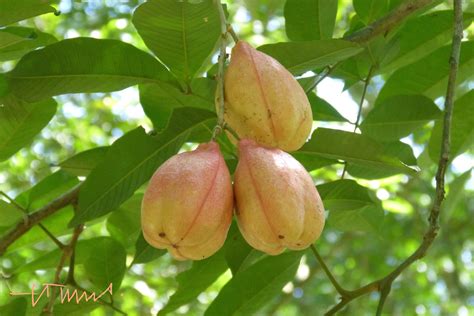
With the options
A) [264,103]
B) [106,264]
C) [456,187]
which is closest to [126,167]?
[264,103]

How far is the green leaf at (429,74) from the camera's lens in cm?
177

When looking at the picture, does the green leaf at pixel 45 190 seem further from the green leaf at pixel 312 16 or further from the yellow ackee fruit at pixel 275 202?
the yellow ackee fruit at pixel 275 202

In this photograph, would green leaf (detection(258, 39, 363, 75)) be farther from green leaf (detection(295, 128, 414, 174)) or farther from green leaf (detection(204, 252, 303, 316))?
green leaf (detection(204, 252, 303, 316))

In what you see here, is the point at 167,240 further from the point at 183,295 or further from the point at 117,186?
the point at 183,295

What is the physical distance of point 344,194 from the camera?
155 cm

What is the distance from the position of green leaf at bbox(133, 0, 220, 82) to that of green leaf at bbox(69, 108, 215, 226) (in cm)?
14

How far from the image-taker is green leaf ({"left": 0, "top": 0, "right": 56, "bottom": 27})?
4.68 feet

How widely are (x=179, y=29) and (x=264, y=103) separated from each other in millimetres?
293

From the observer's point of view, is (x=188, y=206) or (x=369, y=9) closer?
(x=188, y=206)

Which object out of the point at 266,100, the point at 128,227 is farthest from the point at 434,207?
the point at 128,227

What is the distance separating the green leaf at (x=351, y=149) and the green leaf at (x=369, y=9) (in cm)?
50

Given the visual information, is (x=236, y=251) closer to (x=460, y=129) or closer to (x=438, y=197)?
(x=438, y=197)

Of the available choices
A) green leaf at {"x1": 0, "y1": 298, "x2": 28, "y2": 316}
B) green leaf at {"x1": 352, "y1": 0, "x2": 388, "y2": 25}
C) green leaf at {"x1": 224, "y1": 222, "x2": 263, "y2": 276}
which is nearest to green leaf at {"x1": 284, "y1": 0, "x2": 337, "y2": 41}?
green leaf at {"x1": 352, "y1": 0, "x2": 388, "y2": 25}

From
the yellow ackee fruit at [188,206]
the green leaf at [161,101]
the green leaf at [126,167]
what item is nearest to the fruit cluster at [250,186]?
the yellow ackee fruit at [188,206]
